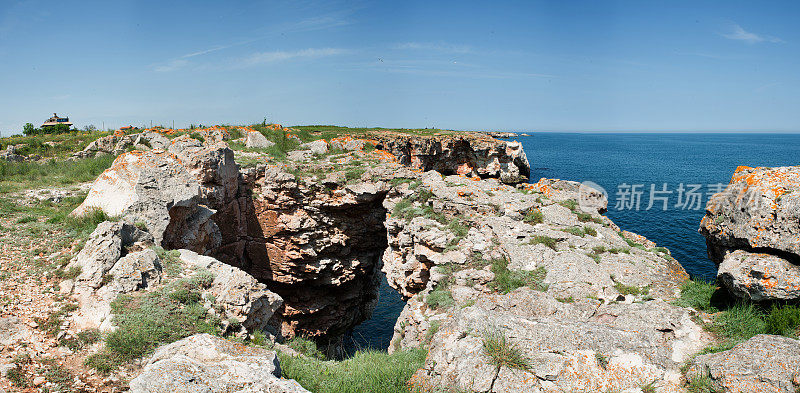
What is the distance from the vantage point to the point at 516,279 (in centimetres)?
1024

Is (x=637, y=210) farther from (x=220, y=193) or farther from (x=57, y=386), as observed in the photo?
(x=57, y=386)

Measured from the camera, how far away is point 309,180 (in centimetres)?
1988

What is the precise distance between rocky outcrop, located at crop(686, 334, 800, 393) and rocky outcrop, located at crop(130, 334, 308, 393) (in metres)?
6.36

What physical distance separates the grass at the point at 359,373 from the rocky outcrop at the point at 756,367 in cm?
473

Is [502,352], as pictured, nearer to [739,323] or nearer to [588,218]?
[739,323]

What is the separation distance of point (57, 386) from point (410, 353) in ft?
20.6

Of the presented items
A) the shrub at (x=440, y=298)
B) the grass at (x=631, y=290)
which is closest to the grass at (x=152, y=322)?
the shrub at (x=440, y=298)

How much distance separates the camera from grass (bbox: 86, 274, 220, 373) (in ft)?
22.8

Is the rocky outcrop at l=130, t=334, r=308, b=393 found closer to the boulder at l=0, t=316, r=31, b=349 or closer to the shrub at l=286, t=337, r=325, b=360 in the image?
the boulder at l=0, t=316, r=31, b=349

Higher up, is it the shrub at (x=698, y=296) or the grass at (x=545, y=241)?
the grass at (x=545, y=241)

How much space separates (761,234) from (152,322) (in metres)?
12.8

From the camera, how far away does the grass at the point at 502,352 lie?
19.6 feet

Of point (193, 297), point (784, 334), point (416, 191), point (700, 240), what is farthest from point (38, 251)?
point (700, 240)

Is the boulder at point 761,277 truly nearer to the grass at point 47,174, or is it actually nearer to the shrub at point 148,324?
the shrub at point 148,324
